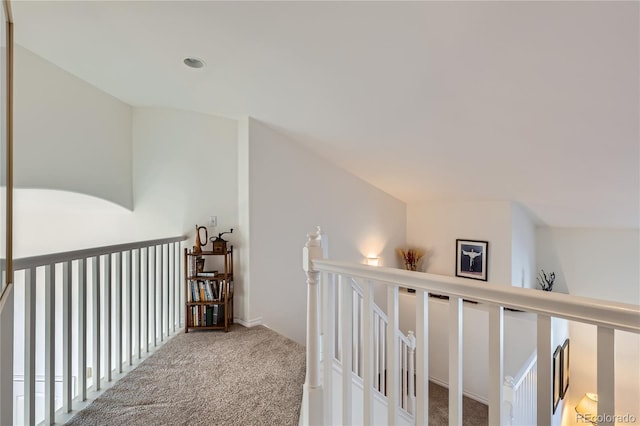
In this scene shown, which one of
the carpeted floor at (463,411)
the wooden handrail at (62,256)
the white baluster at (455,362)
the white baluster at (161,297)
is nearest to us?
the white baluster at (455,362)

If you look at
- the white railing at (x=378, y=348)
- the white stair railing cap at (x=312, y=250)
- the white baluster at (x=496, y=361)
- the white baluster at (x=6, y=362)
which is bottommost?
the white railing at (x=378, y=348)

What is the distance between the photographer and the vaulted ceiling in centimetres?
162

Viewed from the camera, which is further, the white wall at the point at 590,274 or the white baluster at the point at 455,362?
the white wall at the point at 590,274

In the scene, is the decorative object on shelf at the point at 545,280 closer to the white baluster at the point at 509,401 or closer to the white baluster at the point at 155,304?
the white baluster at the point at 509,401

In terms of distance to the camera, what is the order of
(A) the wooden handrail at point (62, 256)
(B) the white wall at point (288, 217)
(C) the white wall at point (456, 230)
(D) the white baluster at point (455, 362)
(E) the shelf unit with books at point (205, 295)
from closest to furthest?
(D) the white baluster at point (455, 362) < (A) the wooden handrail at point (62, 256) < (E) the shelf unit with books at point (205, 295) < (B) the white wall at point (288, 217) < (C) the white wall at point (456, 230)

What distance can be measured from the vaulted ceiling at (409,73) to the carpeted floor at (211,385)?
215cm

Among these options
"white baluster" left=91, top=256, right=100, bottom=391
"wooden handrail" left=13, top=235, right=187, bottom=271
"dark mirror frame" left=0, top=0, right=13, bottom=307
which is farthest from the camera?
"white baluster" left=91, top=256, right=100, bottom=391

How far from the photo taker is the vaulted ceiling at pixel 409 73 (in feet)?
5.33

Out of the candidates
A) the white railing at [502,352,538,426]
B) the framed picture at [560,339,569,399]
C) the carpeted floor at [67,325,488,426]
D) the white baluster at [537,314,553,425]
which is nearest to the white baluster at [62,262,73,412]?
the carpeted floor at [67,325,488,426]

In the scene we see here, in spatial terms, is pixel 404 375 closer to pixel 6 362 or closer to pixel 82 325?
pixel 82 325

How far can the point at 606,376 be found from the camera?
742mm

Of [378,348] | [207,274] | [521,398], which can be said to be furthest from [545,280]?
[207,274]

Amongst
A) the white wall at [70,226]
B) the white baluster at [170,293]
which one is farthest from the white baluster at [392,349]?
the white wall at [70,226]

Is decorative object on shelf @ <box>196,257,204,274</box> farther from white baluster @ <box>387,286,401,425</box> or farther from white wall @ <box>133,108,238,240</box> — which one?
white baluster @ <box>387,286,401,425</box>
